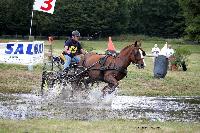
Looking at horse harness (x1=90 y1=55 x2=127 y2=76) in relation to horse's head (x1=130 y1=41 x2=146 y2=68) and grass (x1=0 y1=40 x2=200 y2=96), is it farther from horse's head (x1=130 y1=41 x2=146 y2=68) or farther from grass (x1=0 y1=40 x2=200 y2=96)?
grass (x1=0 y1=40 x2=200 y2=96)

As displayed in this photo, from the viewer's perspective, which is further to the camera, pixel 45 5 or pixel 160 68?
pixel 160 68

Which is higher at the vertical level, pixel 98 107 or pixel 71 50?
pixel 71 50

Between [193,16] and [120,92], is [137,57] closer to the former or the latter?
[120,92]

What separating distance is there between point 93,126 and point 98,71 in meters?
6.59

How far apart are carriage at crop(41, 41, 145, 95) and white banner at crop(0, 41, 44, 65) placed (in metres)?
8.98

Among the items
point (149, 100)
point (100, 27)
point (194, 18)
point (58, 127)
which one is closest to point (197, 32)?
point (194, 18)

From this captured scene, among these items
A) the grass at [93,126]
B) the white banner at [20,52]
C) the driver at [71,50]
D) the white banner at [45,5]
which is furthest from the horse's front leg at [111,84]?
the white banner at [20,52]

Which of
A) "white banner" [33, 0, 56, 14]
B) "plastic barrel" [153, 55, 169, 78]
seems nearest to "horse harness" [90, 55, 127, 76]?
"white banner" [33, 0, 56, 14]

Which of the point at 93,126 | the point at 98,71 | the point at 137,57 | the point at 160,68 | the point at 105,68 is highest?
the point at 137,57

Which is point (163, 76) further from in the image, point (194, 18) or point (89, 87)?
point (194, 18)

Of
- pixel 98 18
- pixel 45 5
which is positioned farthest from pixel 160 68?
pixel 98 18

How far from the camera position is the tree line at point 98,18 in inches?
3816

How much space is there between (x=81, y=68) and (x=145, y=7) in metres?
102

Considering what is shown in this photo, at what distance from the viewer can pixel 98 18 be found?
103 meters
